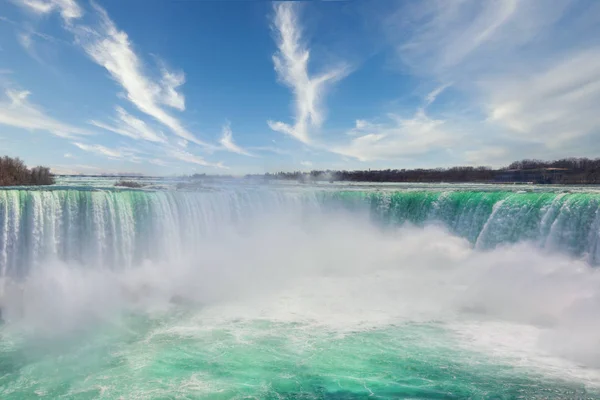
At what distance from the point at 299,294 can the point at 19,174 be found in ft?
85.2

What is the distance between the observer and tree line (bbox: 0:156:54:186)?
92.0ft

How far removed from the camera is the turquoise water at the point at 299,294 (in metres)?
7.71

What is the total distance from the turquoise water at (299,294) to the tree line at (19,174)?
18.4 m

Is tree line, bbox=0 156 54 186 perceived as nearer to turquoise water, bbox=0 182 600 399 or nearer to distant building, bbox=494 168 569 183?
turquoise water, bbox=0 182 600 399

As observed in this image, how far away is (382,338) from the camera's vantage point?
9555 millimetres

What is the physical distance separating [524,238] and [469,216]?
2.71 metres

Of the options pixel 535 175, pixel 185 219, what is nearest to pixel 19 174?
pixel 185 219

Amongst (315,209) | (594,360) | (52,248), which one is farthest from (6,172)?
(594,360)

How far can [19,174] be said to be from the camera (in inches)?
1141

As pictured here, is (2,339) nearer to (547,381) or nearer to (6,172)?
(547,381)

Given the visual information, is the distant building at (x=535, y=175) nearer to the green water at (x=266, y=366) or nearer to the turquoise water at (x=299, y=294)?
the turquoise water at (x=299, y=294)

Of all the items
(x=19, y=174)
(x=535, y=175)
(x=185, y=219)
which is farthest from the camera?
(x=535, y=175)

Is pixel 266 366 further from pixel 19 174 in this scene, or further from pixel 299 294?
pixel 19 174

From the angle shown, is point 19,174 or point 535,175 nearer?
point 19,174
